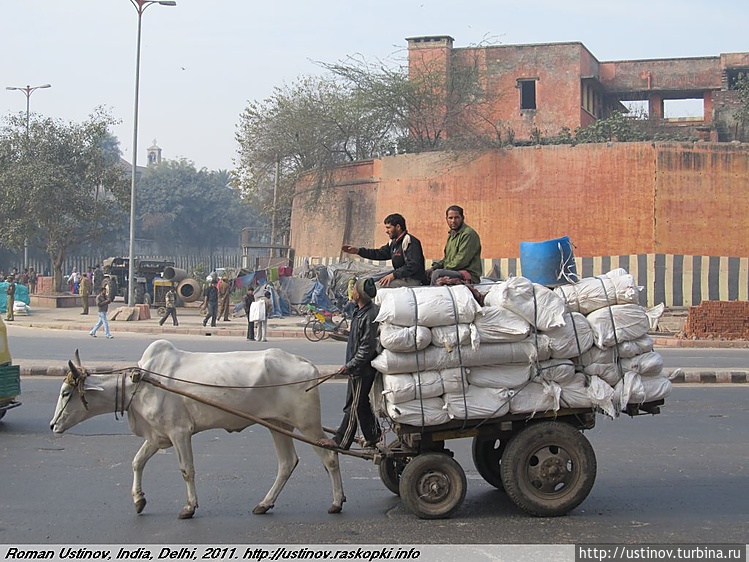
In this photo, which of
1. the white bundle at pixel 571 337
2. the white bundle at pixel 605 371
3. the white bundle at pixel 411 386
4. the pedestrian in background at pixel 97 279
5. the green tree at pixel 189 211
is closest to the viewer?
the white bundle at pixel 411 386

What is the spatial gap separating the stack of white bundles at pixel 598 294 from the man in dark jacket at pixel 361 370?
1563 mm

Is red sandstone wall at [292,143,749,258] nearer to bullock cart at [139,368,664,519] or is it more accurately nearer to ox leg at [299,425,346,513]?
bullock cart at [139,368,664,519]

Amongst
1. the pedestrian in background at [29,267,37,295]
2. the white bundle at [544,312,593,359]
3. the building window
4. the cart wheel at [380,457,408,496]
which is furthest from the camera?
the pedestrian in background at [29,267,37,295]

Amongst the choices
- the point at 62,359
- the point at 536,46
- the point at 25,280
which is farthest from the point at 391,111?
the point at 62,359

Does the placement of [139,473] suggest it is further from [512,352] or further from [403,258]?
[512,352]

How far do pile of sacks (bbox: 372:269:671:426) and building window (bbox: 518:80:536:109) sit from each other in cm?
3517

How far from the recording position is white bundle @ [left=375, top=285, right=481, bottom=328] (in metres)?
6.84

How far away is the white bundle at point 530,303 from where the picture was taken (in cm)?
700

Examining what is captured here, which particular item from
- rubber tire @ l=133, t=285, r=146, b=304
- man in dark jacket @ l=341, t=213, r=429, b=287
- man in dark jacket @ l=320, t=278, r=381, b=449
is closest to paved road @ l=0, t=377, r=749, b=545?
man in dark jacket @ l=320, t=278, r=381, b=449

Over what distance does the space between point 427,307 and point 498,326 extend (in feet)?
1.91

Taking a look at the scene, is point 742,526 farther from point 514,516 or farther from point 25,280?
point 25,280

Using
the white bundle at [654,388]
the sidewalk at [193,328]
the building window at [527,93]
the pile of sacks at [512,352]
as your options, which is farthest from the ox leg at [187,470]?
the building window at [527,93]

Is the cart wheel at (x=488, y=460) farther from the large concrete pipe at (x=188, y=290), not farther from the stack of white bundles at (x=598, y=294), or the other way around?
the large concrete pipe at (x=188, y=290)

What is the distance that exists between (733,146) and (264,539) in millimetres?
27395
